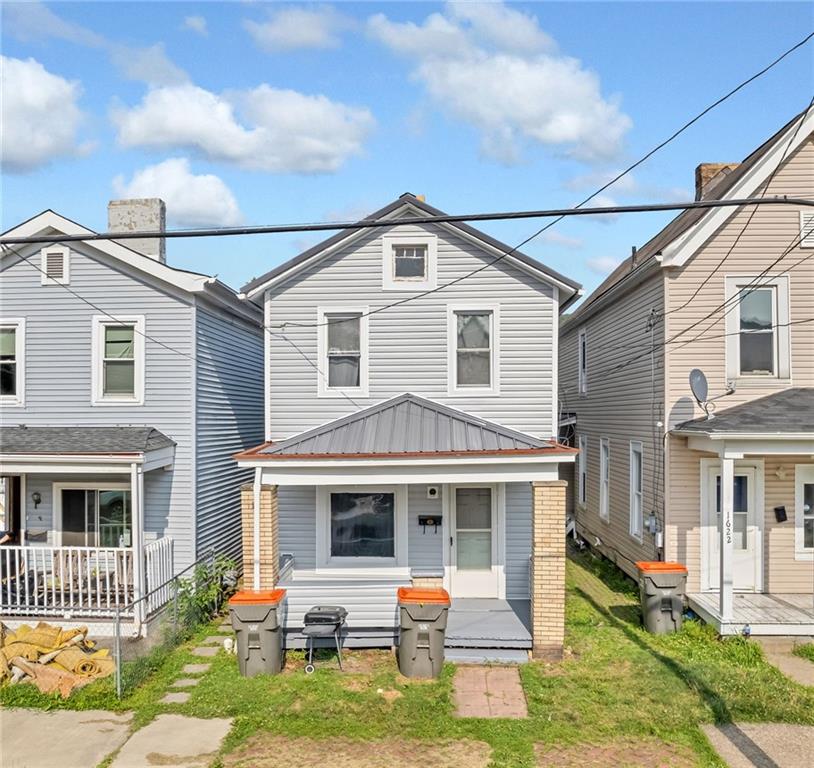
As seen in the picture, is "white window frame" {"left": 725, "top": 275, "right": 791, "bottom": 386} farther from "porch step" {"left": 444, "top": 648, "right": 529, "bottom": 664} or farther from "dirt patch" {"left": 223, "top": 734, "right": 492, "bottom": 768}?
"dirt patch" {"left": 223, "top": 734, "right": 492, "bottom": 768}

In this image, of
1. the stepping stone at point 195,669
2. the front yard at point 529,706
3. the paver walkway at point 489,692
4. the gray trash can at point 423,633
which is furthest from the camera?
the stepping stone at point 195,669

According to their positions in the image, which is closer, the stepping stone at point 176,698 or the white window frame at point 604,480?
the stepping stone at point 176,698

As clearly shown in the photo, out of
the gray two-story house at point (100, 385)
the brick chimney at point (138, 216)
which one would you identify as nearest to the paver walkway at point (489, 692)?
the gray two-story house at point (100, 385)

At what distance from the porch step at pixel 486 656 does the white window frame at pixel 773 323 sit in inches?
240

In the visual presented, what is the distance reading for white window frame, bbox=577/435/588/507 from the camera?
18469mm

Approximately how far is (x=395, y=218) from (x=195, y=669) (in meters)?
7.67

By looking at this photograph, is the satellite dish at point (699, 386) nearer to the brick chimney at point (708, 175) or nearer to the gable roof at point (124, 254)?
the brick chimney at point (708, 175)

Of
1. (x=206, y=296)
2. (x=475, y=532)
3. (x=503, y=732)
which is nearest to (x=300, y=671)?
(x=503, y=732)

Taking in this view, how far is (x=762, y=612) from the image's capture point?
34.7 feet

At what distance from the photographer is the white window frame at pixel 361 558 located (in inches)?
451

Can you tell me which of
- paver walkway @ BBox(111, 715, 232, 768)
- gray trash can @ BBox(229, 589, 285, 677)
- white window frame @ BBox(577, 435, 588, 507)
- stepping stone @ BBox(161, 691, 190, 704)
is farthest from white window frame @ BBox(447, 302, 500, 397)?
white window frame @ BBox(577, 435, 588, 507)

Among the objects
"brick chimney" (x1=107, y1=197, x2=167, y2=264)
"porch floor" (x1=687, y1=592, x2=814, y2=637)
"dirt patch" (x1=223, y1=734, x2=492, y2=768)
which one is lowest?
"dirt patch" (x1=223, y1=734, x2=492, y2=768)

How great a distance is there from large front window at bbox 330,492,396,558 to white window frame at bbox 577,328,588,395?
29.6ft

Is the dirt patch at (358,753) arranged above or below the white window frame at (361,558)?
below
